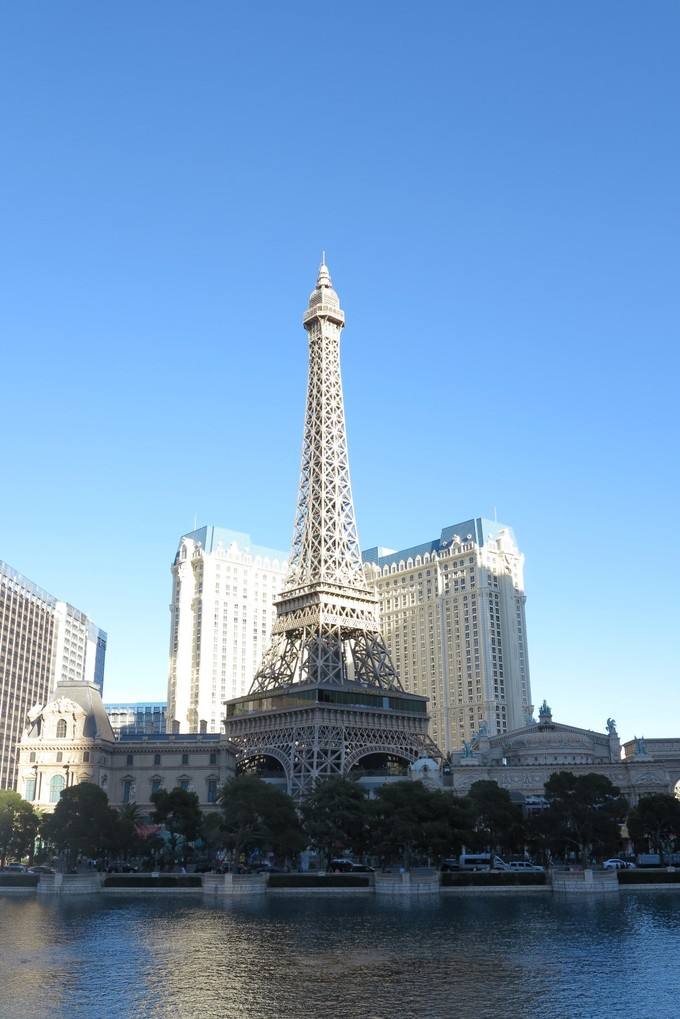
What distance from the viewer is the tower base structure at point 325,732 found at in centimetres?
13162

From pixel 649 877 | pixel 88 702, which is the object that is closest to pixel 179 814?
pixel 88 702

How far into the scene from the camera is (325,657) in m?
147

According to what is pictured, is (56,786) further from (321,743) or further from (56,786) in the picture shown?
(321,743)

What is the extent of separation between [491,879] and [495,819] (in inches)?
426

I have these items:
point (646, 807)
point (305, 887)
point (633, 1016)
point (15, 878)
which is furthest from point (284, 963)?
point (646, 807)

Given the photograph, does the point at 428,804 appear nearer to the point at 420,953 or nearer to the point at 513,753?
the point at 420,953

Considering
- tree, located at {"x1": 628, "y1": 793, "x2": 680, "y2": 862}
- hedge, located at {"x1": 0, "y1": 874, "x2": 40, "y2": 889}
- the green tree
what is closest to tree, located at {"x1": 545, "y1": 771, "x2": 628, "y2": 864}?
tree, located at {"x1": 628, "y1": 793, "x2": 680, "y2": 862}

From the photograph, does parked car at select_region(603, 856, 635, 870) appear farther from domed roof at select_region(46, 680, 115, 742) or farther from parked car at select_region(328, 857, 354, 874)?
domed roof at select_region(46, 680, 115, 742)

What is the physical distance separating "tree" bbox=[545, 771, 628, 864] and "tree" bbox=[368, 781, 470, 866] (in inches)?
407

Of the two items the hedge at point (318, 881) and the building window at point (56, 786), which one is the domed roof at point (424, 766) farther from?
the building window at point (56, 786)

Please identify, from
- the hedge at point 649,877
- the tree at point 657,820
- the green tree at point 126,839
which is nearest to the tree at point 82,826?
the green tree at point 126,839

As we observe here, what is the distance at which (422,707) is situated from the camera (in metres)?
149

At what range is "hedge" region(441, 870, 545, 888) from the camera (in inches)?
3639

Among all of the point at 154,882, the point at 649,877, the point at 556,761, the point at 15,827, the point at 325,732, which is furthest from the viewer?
the point at 556,761
